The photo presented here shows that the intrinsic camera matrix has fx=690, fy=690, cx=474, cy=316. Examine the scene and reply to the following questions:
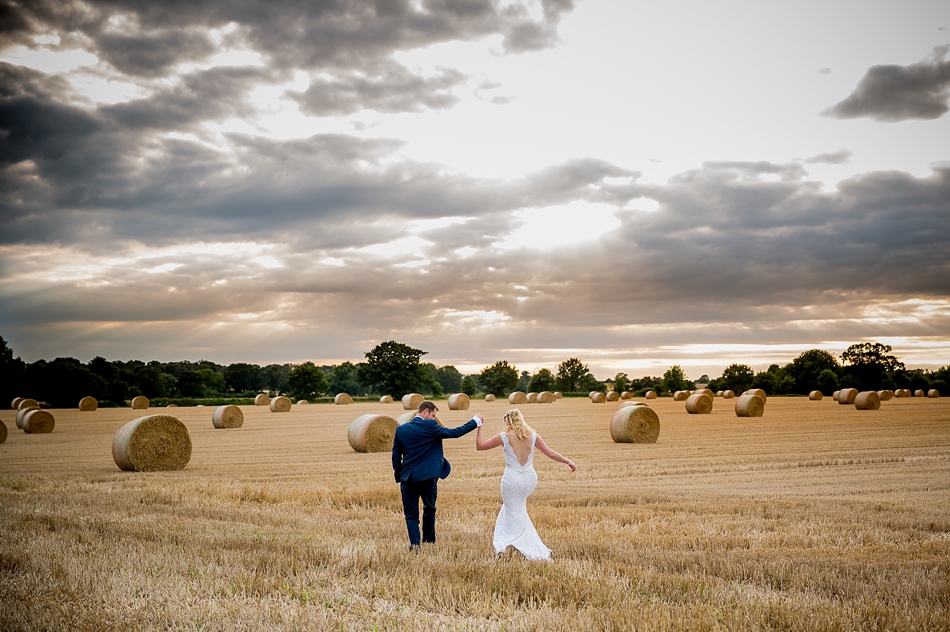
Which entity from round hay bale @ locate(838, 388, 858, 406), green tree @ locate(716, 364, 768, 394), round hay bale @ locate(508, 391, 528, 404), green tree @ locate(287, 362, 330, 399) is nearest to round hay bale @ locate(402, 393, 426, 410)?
round hay bale @ locate(508, 391, 528, 404)

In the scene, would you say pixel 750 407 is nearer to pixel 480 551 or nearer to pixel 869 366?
pixel 480 551

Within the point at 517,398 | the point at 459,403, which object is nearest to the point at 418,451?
the point at 459,403

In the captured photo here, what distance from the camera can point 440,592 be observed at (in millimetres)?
6156

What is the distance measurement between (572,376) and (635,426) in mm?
90444

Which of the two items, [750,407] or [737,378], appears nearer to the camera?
[750,407]

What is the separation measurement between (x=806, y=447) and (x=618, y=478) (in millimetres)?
9838

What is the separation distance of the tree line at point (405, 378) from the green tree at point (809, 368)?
0.14 metres

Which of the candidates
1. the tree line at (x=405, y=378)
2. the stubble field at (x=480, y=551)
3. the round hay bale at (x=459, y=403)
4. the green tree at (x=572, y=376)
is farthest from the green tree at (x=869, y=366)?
the stubble field at (x=480, y=551)

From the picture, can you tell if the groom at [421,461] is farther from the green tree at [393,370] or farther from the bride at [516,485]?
the green tree at [393,370]

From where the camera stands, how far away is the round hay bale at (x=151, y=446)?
1866 cm

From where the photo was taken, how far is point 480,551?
785 centimetres

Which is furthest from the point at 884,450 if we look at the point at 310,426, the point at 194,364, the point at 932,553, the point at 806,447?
the point at 194,364

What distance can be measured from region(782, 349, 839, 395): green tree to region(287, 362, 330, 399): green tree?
6653 centimetres

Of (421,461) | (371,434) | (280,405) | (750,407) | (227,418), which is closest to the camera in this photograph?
(421,461)
